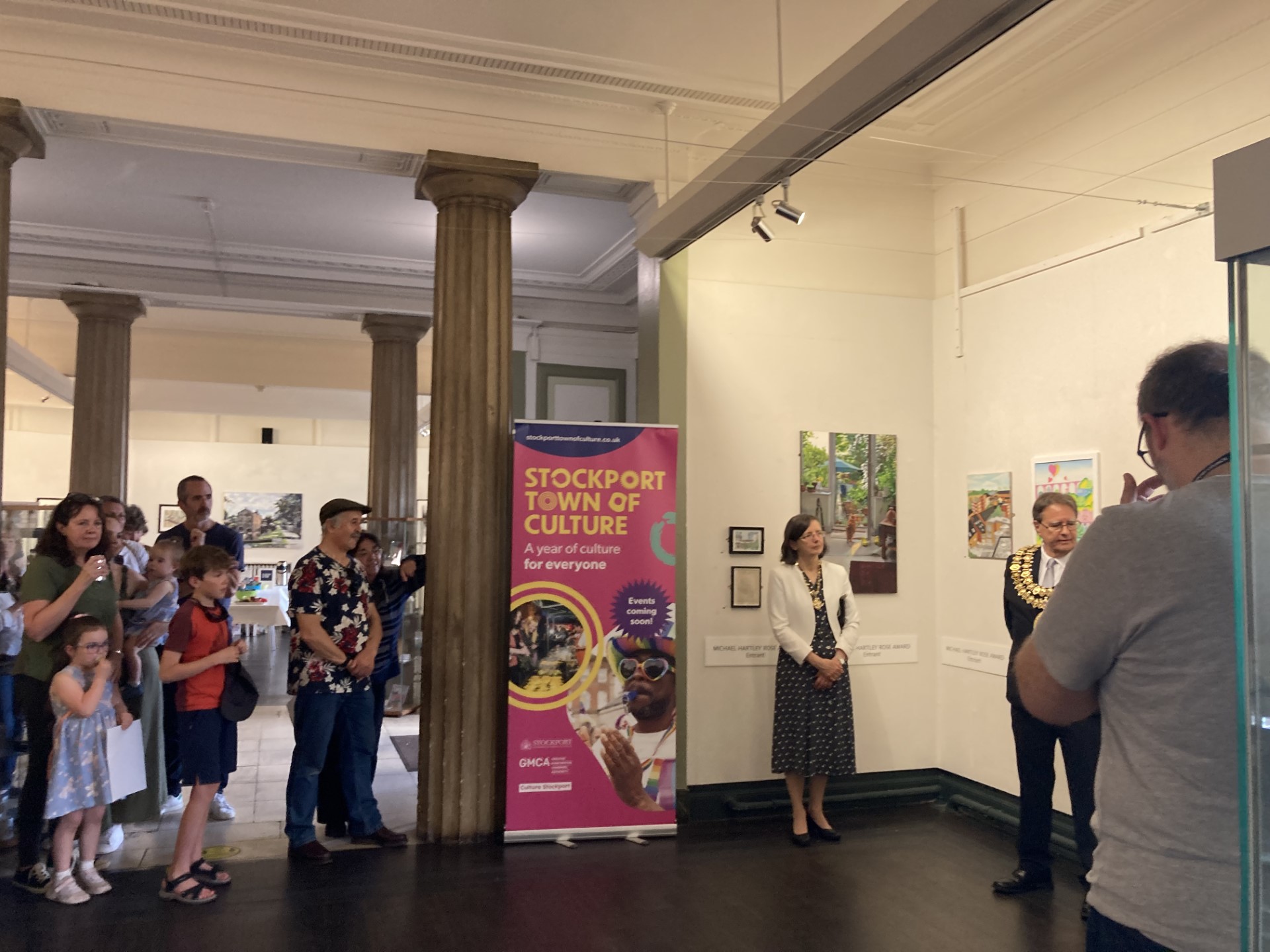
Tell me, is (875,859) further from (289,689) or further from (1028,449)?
(289,689)

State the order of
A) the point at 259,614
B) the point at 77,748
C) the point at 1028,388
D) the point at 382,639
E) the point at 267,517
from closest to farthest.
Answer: the point at 77,748, the point at 382,639, the point at 1028,388, the point at 259,614, the point at 267,517

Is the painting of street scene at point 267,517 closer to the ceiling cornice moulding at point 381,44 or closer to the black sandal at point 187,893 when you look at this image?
the ceiling cornice moulding at point 381,44

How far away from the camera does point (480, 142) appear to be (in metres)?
5.27

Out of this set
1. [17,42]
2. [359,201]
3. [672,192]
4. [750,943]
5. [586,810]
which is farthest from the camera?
[359,201]

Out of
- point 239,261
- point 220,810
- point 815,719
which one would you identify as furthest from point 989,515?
point 239,261

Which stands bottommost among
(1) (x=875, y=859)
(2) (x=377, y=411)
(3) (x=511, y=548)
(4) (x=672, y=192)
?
(1) (x=875, y=859)

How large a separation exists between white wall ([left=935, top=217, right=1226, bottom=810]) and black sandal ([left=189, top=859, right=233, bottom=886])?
3725 millimetres

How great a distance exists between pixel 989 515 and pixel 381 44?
3.84 metres

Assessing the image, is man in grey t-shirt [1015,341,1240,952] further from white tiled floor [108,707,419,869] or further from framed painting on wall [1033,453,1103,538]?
white tiled floor [108,707,419,869]

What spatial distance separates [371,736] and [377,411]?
4939mm

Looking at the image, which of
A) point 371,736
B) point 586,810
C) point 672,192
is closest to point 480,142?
point 672,192

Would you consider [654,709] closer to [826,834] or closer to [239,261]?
[826,834]

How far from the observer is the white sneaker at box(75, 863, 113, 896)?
414 cm

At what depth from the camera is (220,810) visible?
5363 mm
